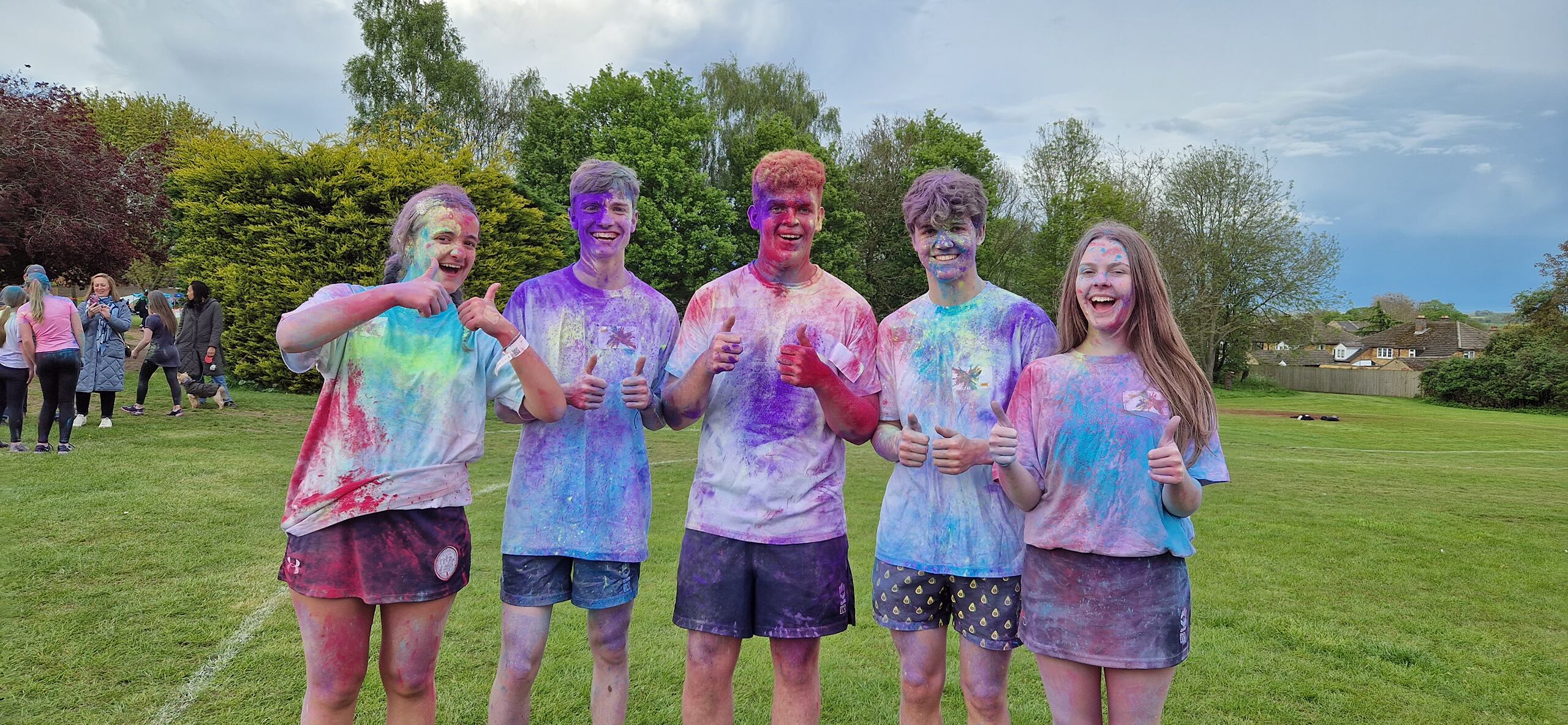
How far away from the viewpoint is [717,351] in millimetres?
2785

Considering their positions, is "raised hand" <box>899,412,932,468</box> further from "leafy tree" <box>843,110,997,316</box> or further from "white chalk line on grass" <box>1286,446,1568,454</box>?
"leafy tree" <box>843,110,997,316</box>

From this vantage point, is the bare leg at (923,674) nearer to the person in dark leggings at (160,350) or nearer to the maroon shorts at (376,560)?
the maroon shorts at (376,560)

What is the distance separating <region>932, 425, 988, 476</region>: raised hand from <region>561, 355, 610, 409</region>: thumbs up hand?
122 centimetres

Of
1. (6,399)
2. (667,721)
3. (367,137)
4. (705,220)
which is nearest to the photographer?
(667,721)

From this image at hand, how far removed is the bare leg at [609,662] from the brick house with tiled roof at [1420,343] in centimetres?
6398

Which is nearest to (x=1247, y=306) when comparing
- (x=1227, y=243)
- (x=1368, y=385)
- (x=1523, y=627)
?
(x=1227, y=243)

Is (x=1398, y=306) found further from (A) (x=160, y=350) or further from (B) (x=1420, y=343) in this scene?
(A) (x=160, y=350)

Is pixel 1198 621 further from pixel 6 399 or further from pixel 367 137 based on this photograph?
pixel 367 137

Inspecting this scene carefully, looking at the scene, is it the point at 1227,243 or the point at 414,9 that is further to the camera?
the point at 1227,243

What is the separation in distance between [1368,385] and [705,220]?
37.5 metres

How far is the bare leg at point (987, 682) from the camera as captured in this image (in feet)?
9.48

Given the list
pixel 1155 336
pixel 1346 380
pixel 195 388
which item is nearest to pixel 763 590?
pixel 1155 336

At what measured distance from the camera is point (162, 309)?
11.5 m

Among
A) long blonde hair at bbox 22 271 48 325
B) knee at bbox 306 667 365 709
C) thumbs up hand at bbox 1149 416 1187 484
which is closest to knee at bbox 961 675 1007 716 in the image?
thumbs up hand at bbox 1149 416 1187 484
